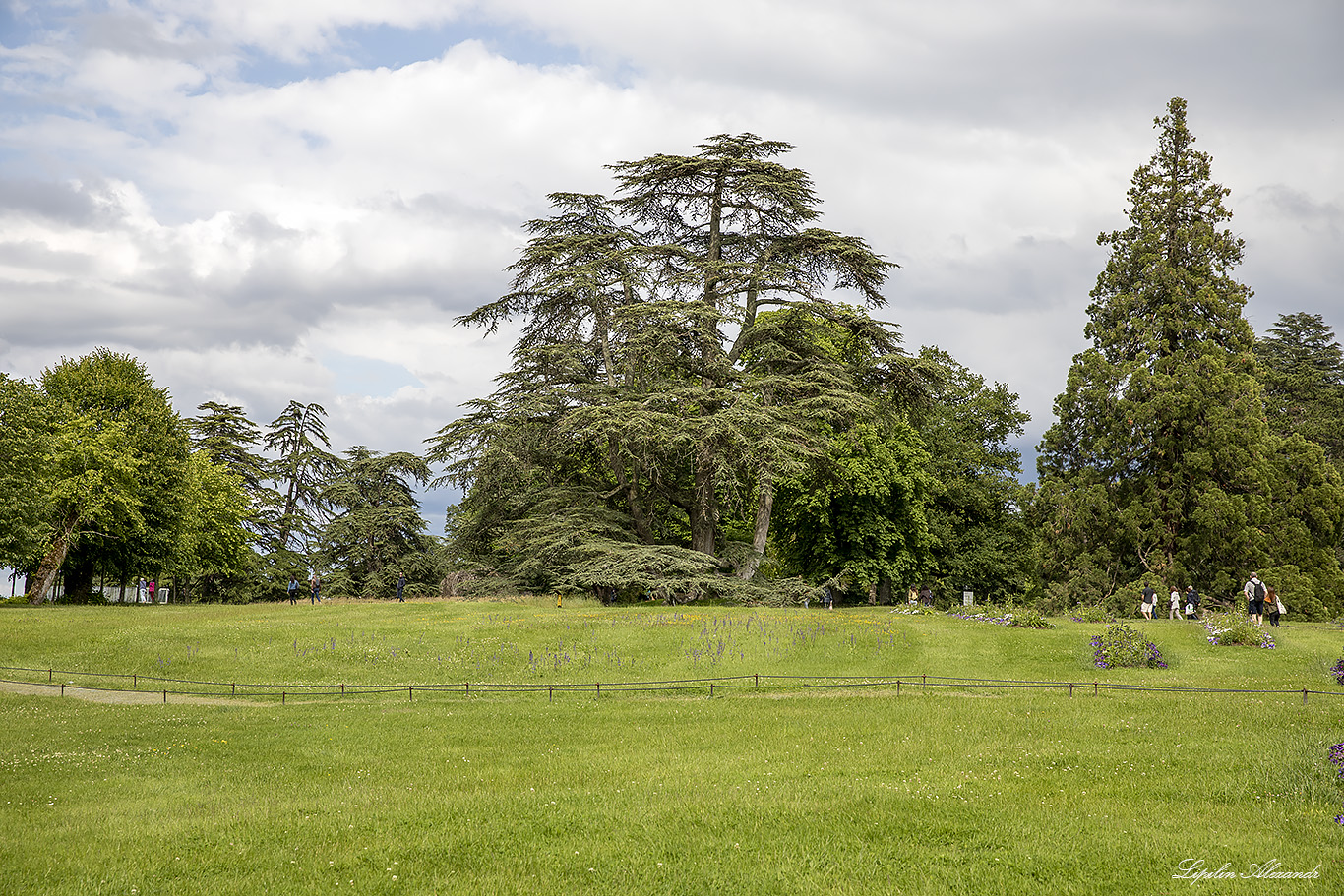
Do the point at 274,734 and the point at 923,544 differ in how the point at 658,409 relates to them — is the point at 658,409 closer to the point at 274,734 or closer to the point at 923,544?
the point at 923,544

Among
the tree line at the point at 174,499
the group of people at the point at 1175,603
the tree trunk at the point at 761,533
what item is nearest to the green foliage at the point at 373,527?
the tree line at the point at 174,499

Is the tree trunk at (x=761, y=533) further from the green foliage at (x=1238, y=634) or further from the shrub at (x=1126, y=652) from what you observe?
the green foliage at (x=1238, y=634)

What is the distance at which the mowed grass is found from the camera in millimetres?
9406

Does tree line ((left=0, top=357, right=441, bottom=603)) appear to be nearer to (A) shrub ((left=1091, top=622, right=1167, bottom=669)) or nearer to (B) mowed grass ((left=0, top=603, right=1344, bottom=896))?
(B) mowed grass ((left=0, top=603, right=1344, bottom=896))

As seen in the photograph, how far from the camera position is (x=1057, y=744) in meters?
14.2

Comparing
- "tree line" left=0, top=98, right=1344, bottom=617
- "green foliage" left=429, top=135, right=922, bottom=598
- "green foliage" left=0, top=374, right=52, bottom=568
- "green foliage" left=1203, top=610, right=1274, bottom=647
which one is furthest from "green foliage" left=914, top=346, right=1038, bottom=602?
"green foliage" left=0, top=374, right=52, bottom=568

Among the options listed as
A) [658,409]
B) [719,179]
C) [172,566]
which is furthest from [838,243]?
[172,566]

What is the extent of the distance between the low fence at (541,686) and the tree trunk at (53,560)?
21.2 metres

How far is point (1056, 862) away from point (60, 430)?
1889 inches

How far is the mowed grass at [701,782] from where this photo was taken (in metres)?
9.41

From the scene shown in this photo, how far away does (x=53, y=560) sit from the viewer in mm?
43938

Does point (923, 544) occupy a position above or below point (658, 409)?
below

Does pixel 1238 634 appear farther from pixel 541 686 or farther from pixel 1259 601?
pixel 541 686

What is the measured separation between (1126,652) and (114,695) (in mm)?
24879
